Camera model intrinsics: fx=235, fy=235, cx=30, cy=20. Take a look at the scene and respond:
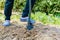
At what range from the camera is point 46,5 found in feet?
22.2

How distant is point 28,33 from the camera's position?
12.8 ft

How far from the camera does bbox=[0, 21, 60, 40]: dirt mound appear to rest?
150 inches

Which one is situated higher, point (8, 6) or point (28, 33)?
point (8, 6)

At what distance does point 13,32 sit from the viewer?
4.01 m

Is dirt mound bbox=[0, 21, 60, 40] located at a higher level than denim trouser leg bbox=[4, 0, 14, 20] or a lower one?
lower

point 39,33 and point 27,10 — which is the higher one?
point 27,10

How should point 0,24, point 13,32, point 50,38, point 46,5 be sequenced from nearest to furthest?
point 50,38, point 13,32, point 0,24, point 46,5

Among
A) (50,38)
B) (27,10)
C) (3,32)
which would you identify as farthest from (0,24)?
(50,38)

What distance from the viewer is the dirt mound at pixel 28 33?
3.82m

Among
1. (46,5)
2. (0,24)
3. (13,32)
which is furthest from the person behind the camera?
(46,5)

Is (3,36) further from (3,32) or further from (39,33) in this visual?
(39,33)

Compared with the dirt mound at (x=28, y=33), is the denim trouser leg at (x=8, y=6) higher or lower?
higher

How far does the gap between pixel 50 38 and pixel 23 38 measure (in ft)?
1.43

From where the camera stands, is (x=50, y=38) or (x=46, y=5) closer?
(x=50, y=38)
